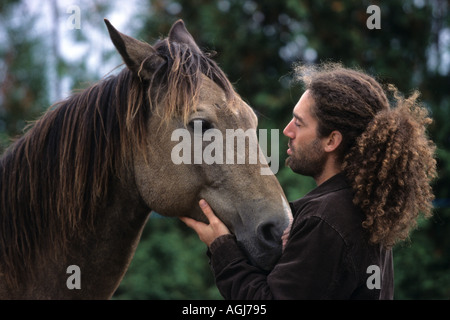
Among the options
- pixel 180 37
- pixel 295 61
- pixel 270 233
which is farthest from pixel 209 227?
pixel 295 61

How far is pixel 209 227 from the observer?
197cm

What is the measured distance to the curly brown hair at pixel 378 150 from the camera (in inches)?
66.6

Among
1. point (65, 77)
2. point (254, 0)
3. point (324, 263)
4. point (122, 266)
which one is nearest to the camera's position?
point (324, 263)

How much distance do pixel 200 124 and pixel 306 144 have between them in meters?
0.47

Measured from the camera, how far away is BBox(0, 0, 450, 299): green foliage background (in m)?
5.43

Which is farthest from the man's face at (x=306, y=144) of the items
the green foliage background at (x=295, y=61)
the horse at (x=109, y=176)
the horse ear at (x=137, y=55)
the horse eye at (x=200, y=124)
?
the green foliage background at (x=295, y=61)

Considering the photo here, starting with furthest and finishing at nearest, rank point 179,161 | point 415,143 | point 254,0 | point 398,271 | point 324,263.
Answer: point 254,0, point 398,271, point 179,161, point 415,143, point 324,263

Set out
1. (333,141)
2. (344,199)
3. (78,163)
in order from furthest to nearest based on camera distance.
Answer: (78,163), (333,141), (344,199)

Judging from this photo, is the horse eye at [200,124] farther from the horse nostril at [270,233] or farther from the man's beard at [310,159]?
the horse nostril at [270,233]

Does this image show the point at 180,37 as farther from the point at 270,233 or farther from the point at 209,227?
the point at 270,233
